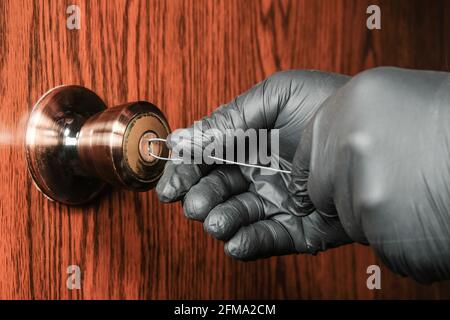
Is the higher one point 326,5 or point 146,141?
point 326,5

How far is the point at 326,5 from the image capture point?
574mm

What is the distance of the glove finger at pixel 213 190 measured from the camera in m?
0.38

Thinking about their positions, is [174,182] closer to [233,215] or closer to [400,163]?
[233,215]

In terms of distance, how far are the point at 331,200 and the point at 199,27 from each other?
20 centimetres

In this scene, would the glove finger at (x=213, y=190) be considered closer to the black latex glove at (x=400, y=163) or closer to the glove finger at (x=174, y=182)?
the glove finger at (x=174, y=182)

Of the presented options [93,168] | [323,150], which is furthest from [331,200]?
[93,168]

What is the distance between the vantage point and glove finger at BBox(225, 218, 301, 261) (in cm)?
39

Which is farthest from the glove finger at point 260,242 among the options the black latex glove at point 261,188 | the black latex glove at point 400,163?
the black latex glove at point 400,163

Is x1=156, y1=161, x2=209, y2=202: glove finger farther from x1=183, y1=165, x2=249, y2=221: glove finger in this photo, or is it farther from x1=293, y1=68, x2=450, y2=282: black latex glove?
x1=293, y1=68, x2=450, y2=282: black latex glove

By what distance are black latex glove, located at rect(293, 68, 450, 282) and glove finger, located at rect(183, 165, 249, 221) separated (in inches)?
4.1

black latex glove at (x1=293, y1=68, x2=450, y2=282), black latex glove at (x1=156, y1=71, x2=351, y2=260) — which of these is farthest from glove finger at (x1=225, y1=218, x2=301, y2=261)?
black latex glove at (x1=293, y1=68, x2=450, y2=282)
